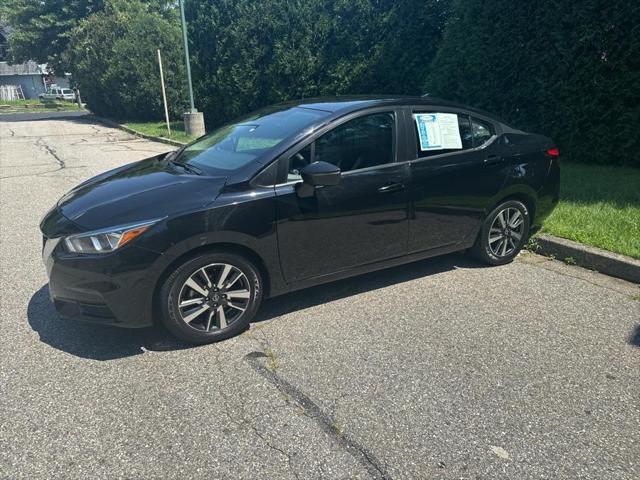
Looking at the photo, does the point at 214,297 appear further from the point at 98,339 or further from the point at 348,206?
the point at 348,206

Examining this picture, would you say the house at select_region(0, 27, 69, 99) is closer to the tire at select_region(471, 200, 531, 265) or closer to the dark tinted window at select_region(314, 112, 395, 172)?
the dark tinted window at select_region(314, 112, 395, 172)

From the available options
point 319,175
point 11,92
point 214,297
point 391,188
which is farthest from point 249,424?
point 11,92

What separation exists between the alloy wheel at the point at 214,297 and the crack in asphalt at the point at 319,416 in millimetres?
353

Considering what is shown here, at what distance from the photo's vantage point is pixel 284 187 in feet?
11.7

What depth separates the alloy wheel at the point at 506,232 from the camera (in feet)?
15.6

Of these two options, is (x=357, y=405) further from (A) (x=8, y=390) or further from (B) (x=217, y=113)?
(B) (x=217, y=113)

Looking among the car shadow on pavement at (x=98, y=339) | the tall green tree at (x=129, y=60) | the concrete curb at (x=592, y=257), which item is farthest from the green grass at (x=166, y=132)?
the concrete curb at (x=592, y=257)

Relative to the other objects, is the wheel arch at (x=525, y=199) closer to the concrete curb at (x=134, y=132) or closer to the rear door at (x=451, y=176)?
the rear door at (x=451, y=176)

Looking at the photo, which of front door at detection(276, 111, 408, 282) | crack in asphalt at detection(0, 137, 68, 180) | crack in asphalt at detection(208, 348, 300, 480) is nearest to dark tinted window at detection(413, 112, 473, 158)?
front door at detection(276, 111, 408, 282)

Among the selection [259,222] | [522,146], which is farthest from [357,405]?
[522,146]

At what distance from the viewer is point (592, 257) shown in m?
4.75

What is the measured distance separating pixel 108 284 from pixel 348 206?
5.82 ft

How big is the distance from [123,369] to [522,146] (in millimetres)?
3982

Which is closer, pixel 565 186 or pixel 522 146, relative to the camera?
pixel 522 146
